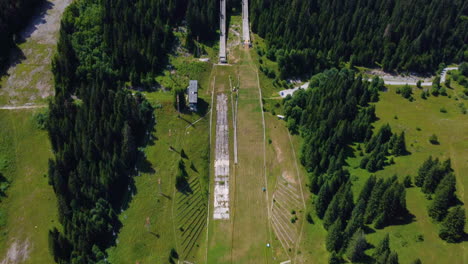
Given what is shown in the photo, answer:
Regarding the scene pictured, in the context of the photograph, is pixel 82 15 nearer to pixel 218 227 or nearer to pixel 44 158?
pixel 44 158

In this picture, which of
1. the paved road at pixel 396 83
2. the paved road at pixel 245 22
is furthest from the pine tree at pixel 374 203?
the paved road at pixel 245 22

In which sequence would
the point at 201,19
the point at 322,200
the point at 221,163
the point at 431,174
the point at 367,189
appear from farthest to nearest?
the point at 201,19
the point at 221,163
the point at 322,200
the point at 431,174
the point at 367,189

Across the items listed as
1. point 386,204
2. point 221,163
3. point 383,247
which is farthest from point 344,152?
point 221,163

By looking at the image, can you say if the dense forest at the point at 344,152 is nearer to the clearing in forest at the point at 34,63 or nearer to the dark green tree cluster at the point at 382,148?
the dark green tree cluster at the point at 382,148

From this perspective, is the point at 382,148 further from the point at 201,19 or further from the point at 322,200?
the point at 201,19

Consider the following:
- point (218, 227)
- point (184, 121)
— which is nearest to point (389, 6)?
point (184, 121)

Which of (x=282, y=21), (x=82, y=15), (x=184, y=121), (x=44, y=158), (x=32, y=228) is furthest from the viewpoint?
(x=282, y=21)

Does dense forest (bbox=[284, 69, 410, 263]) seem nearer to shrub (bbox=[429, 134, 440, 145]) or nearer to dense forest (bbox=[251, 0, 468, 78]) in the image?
shrub (bbox=[429, 134, 440, 145])
